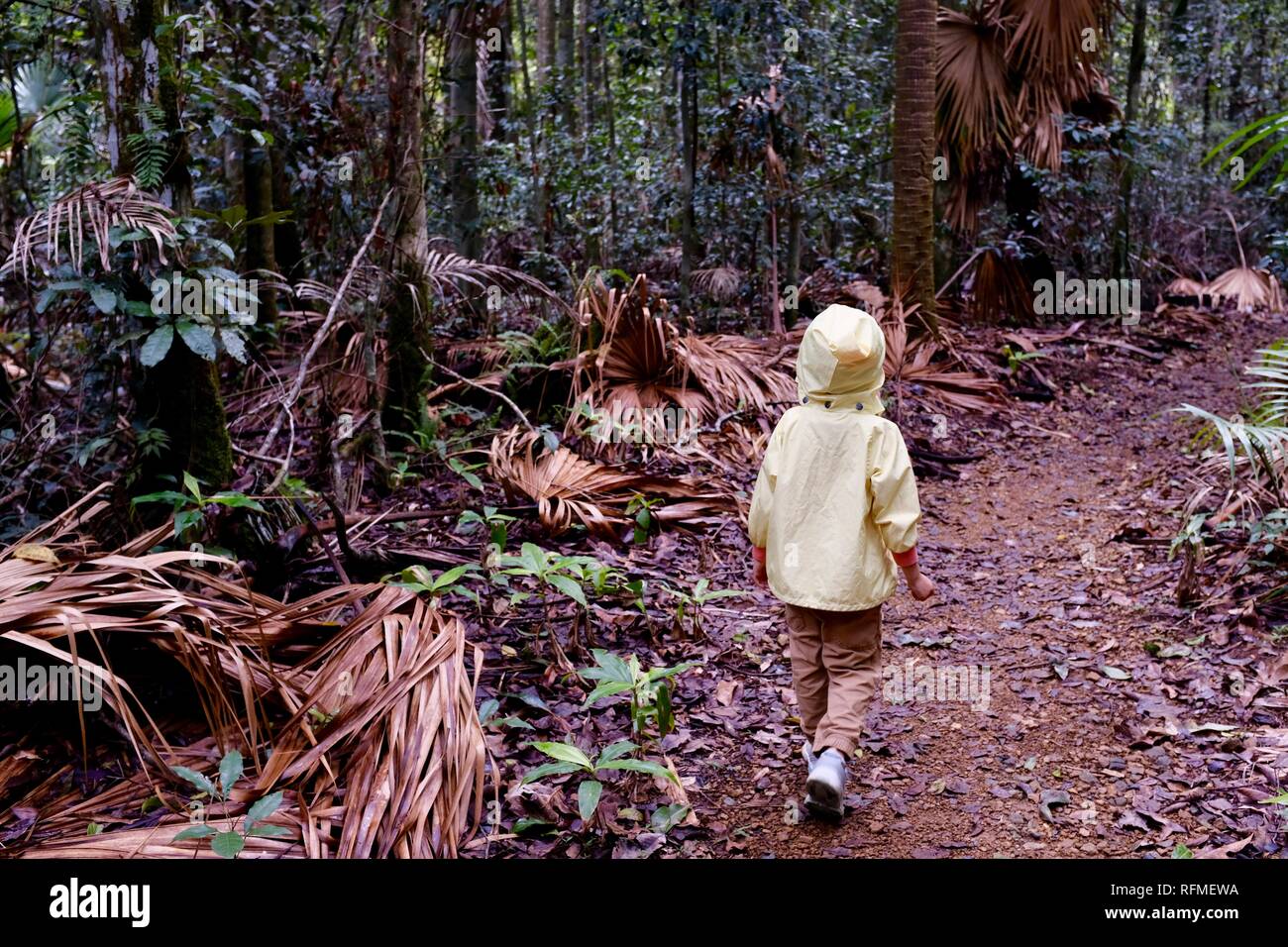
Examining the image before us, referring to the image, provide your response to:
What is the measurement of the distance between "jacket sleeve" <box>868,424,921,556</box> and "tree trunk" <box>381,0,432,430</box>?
13.0ft

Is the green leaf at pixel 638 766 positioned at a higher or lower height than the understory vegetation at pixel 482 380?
lower

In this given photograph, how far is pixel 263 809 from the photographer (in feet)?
9.39

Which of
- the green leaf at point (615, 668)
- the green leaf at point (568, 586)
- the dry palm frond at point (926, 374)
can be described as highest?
the dry palm frond at point (926, 374)

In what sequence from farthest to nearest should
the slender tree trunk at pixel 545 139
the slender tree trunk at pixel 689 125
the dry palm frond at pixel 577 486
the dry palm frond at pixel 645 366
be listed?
the slender tree trunk at pixel 545 139 → the slender tree trunk at pixel 689 125 → the dry palm frond at pixel 645 366 → the dry palm frond at pixel 577 486

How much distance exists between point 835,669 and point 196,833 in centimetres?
209

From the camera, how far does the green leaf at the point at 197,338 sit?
4.11 metres

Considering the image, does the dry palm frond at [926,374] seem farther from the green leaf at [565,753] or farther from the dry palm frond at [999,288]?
the green leaf at [565,753]

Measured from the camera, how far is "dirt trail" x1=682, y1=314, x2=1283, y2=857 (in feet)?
10.7

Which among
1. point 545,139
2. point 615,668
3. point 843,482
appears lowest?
point 615,668

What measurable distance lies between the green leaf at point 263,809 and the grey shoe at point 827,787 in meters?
1.66

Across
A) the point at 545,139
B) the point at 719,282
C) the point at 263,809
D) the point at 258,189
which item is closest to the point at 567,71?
the point at 545,139

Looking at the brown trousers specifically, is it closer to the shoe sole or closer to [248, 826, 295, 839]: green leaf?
the shoe sole

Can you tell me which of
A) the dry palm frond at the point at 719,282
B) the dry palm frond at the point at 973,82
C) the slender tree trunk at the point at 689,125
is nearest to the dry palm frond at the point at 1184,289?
the dry palm frond at the point at 973,82

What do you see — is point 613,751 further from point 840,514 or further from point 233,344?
point 233,344
